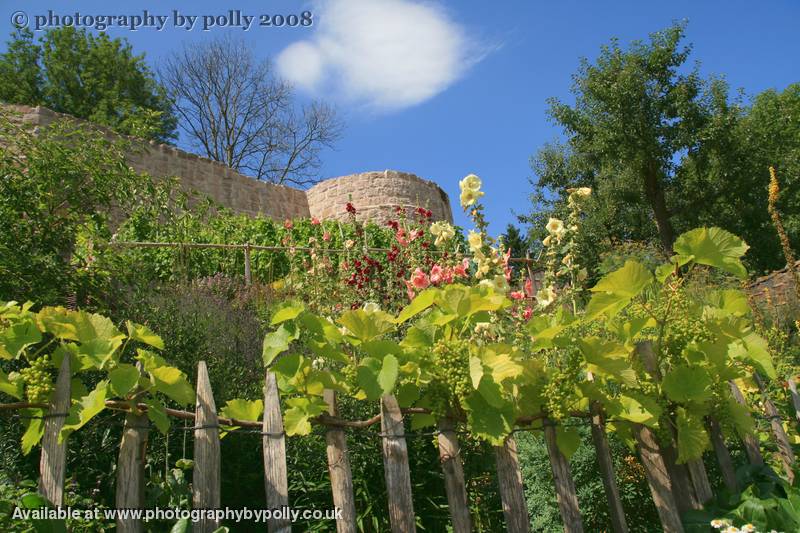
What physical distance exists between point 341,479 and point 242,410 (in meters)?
0.37

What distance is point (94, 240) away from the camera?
4031 mm

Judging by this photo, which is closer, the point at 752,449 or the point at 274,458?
the point at 274,458

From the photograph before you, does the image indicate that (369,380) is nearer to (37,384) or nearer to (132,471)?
(132,471)

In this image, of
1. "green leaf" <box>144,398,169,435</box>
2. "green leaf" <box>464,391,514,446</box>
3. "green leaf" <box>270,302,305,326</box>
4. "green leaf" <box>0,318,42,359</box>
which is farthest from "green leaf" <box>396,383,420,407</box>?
"green leaf" <box>0,318,42,359</box>

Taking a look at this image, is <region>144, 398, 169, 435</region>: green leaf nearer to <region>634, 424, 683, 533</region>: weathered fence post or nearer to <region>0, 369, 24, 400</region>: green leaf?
<region>0, 369, 24, 400</region>: green leaf

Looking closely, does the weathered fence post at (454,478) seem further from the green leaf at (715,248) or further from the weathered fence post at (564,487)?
the green leaf at (715,248)

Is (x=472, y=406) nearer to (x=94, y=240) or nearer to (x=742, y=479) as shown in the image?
(x=742, y=479)

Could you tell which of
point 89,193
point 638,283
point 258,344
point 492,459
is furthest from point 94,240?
point 638,283

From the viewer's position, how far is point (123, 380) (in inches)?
65.1

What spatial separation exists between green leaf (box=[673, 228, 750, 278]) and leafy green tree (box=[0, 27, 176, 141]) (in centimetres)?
2005

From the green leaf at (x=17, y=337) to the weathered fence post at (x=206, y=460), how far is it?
0.46 m

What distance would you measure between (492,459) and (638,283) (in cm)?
123

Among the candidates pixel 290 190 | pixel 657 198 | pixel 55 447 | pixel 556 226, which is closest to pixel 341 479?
pixel 55 447

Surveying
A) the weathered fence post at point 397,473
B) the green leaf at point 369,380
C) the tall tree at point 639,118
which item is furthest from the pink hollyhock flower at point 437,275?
the tall tree at point 639,118
